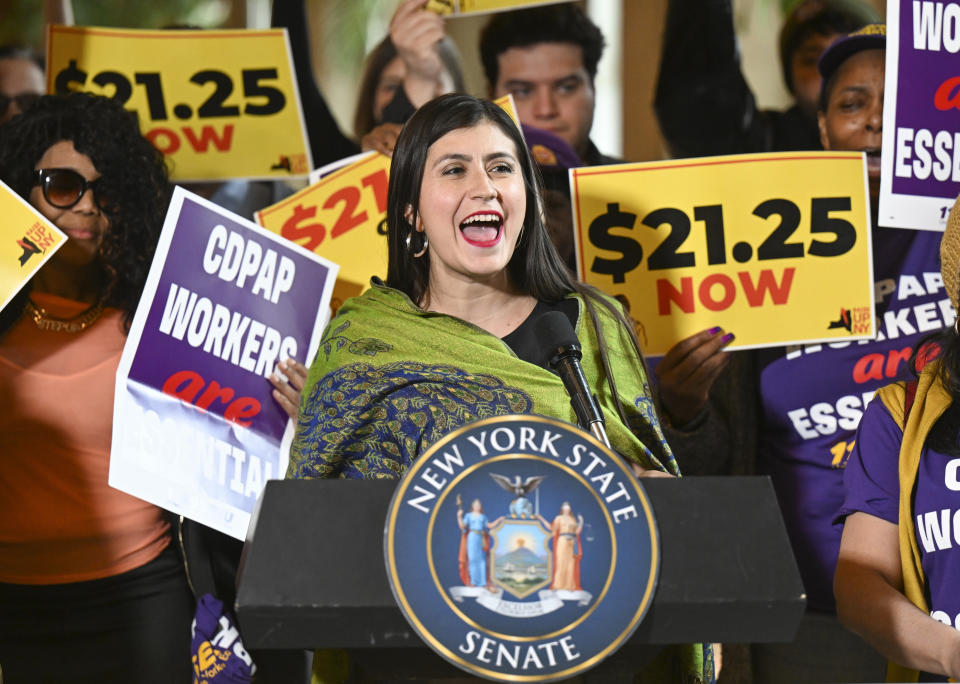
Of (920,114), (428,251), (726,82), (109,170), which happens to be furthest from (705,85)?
(109,170)

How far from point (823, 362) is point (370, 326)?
1.12 meters

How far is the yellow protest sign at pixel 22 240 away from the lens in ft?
7.47

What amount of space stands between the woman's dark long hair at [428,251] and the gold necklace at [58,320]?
2.53 ft

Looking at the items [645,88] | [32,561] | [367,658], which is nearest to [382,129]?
[32,561]

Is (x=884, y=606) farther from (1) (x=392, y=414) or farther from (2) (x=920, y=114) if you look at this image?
(2) (x=920, y=114)

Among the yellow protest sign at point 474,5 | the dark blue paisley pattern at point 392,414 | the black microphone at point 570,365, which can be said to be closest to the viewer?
the black microphone at point 570,365

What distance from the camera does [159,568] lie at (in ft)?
7.93

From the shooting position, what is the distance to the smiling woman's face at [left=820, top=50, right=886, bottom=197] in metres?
2.69

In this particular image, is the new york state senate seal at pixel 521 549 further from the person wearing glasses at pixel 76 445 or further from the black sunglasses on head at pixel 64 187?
the black sunglasses on head at pixel 64 187

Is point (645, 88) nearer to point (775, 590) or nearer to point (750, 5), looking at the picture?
point (750, 5)

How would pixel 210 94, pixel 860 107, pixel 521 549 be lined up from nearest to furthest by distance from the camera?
pixel 521 549
pixel 860 107
pixel 210 94

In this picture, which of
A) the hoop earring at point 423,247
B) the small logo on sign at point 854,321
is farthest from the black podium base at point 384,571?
the small logo on sign at point 854,321

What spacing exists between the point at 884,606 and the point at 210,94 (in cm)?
227

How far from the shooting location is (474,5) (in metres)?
3.01
